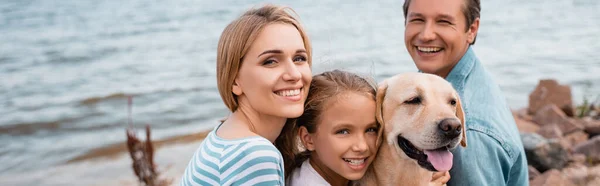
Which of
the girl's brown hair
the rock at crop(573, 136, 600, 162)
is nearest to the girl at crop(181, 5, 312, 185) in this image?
the girl's brown hair

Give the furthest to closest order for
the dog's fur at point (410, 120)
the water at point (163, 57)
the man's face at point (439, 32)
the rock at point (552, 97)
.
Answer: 1. the water at point (163, 57)
2. the rock at point (552, 97)
3. the man's face at point (439, 32)
4. the dog's fur at point (410, 120)

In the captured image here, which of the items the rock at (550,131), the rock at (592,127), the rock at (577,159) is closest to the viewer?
the rock at (577,159)

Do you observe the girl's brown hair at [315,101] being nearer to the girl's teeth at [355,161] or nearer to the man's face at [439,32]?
the girl's teeth at [355,161]

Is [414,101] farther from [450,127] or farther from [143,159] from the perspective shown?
[143,159]

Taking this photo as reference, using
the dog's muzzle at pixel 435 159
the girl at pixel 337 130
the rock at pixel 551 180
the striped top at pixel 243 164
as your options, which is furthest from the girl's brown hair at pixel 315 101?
the rock at pixel 551 180

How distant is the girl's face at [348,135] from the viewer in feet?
11.4

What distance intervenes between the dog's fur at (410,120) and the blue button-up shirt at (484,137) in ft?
0.40

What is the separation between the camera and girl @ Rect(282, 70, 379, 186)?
347 centimetres

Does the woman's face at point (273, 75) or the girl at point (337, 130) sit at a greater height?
the woman's face at point (273, 75)

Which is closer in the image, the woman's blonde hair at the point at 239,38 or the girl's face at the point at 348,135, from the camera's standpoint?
the woman's blonde hair at the point at 239,38

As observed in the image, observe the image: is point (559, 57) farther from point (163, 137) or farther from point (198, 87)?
point (163, 137)

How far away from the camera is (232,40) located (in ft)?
11.1

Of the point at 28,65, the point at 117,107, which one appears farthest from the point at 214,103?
the point at 28,65

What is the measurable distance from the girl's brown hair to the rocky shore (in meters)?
3.43
